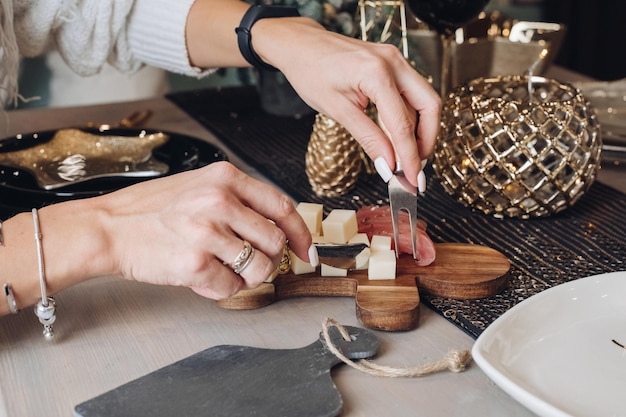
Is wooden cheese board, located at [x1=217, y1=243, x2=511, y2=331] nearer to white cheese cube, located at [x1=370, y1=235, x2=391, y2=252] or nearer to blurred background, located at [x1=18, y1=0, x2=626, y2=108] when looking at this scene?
white cheese cube, located at [x1=370, y1=235, x2=391, y2=252]

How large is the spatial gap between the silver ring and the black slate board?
0.23 ft

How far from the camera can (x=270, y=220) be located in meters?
0.80

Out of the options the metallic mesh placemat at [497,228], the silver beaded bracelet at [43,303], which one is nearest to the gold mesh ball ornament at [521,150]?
the metallic mesh placemat at [497,228]

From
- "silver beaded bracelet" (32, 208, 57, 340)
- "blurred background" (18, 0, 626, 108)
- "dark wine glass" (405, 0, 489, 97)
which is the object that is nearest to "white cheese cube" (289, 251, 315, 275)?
"silver beaded bracelet" (32, 208, 57, 340)

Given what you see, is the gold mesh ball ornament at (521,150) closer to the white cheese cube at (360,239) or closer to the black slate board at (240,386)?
the white cheese cube at (360,239)

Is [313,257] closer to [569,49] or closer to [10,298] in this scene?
[10,298]

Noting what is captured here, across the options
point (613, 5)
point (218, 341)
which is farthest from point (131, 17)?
point (613, 5)

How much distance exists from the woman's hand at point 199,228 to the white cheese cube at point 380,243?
0.37ft

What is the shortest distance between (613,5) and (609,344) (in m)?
3.54

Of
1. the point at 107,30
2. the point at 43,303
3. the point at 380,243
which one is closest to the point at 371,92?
the point at 380,243

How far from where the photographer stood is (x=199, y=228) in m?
0.73

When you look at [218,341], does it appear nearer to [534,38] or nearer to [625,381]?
[625,381]

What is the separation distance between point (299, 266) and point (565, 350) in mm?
272

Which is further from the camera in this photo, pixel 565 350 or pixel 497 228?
pixel 497 228
